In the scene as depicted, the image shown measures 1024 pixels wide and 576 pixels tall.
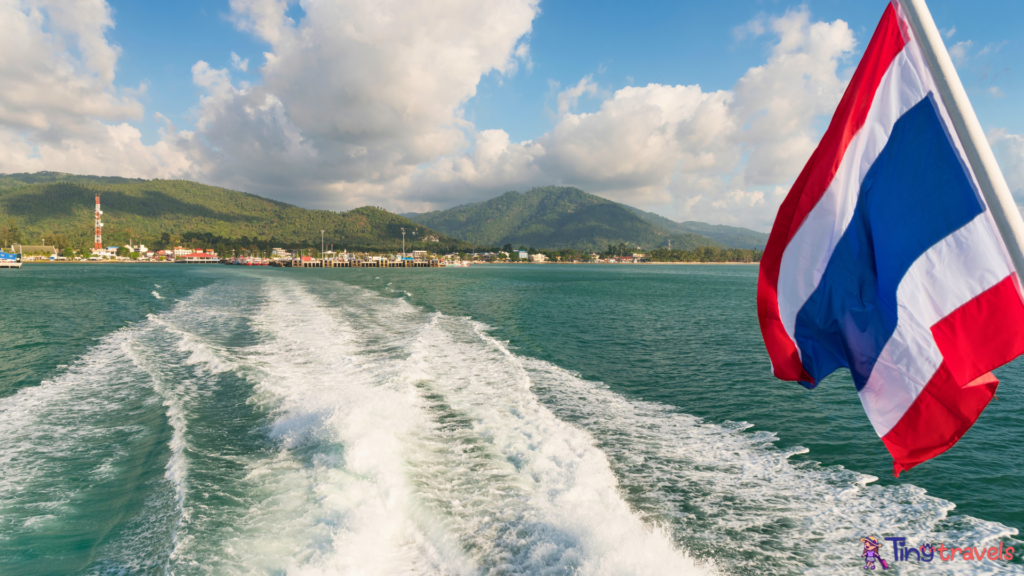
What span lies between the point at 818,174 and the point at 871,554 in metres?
5.32

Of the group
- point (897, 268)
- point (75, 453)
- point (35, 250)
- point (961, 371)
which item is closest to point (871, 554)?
point (961, 371)

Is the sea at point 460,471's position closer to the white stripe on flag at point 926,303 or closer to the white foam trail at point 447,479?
the white foam trail at point 447,479

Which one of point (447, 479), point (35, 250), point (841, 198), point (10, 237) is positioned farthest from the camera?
point (35, 250)

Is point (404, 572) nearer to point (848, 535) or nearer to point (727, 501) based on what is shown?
point (727, 501)

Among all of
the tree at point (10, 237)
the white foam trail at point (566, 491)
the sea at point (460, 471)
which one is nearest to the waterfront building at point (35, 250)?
the tree at point (10, 237)

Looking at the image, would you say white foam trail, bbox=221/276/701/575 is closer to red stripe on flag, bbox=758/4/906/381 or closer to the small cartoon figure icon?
the small cartoon figure icon

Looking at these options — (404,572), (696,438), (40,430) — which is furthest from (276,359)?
(696,438)

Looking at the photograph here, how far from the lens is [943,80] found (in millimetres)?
2463

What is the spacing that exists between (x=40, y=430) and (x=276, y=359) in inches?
248

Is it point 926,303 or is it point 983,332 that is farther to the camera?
point 926,303

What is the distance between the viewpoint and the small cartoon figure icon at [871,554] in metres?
5.55

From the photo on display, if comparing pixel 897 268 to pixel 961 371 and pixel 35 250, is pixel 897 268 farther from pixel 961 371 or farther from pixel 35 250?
pixel 35 250

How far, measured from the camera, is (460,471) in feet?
25.7

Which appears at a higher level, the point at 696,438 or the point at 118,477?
the point at 118,477
